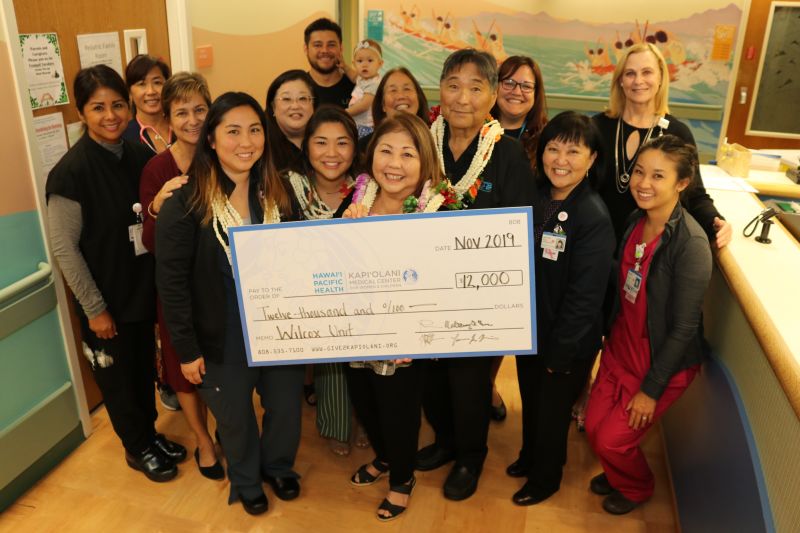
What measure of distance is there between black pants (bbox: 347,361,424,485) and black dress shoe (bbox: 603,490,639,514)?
0.81m

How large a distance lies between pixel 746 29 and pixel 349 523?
5150mm

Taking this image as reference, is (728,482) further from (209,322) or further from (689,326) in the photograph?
(209,322)

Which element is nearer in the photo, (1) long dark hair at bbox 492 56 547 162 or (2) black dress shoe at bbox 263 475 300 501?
(2) black dress shoe at bbox 263 475 300 501

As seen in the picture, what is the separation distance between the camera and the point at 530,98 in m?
2.74

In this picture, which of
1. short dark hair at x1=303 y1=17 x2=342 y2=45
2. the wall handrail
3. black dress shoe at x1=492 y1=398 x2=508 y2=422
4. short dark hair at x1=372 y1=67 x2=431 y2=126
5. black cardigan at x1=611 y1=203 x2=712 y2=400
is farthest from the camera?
short dark hair at x1=303 y1=17 x2=342 y2=45

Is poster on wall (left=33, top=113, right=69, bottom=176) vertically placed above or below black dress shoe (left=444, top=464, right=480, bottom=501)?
Result: above

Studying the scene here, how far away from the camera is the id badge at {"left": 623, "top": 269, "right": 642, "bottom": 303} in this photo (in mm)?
2182

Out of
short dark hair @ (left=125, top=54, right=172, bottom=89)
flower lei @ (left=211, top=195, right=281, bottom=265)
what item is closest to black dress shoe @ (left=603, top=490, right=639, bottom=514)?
flower lei @ (left=211, top=195, right=281, bottom=265)

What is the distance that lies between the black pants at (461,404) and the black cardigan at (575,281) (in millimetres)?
278

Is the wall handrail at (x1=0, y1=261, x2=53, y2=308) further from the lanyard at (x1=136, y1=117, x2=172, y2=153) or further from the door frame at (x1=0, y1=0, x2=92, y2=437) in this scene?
the lanyard at (x1=136, y1=117, x2=172, y2=153)

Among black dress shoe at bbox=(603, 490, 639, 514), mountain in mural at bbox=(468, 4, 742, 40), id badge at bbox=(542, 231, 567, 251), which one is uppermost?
mountain in mural at bbox=(468, 4, 742, 40)

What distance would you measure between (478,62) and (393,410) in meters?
1.28

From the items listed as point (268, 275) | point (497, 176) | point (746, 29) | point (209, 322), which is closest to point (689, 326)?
point (497, 176)

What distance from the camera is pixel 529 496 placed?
254cm
